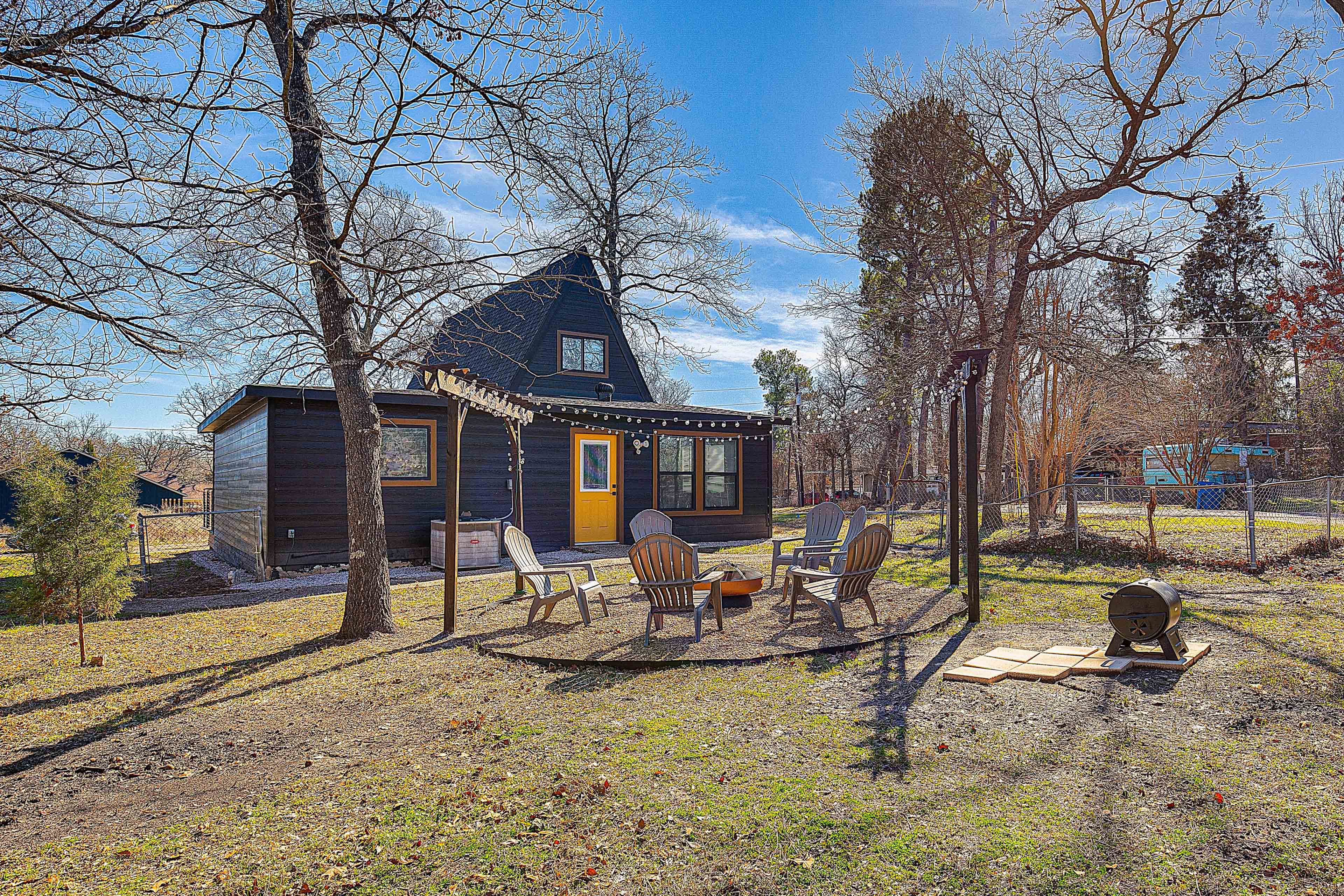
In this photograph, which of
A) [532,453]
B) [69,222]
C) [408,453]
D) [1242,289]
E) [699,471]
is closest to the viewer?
[69,222]

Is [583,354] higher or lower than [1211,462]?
higher

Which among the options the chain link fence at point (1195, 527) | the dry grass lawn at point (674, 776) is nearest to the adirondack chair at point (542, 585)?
the dry grass lawn at point (674, 776)

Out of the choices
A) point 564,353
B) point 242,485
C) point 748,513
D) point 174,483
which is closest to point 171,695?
point 242,485

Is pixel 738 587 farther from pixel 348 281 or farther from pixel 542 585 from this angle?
pixel 348 281

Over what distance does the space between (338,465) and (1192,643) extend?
379 inches

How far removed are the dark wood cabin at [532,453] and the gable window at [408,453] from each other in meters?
0.02

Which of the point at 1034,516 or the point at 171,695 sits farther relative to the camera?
the point at 1034,516

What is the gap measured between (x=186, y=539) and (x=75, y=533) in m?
14.2

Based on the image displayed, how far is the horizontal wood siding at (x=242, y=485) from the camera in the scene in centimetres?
959

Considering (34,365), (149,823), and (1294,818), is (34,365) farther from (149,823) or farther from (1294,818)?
(1294,818)

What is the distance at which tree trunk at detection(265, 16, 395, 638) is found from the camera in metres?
5.28

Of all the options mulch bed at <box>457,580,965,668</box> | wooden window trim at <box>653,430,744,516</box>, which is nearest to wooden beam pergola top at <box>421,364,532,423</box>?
mulch bed at <box>457,580,965,668</box>

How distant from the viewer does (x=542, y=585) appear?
6012 millimetres

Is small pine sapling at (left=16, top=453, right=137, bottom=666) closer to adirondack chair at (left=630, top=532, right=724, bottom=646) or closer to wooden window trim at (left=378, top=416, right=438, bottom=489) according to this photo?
adirondack chair at (left=630, top=532, right=724, bottom=646)
